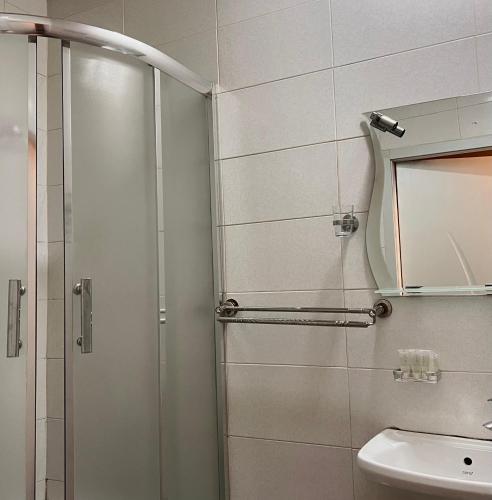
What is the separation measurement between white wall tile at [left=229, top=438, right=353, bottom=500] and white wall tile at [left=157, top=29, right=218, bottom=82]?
1451 mm

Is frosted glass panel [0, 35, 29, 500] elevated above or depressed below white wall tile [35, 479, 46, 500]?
above

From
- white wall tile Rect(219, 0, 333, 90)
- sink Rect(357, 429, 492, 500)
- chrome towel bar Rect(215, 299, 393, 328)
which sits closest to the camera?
sink Rect(357, 429, 492, 500)

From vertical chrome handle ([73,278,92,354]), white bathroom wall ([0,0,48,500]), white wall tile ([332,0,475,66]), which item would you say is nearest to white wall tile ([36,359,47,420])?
white bathroom wall ([0,0,48,500])

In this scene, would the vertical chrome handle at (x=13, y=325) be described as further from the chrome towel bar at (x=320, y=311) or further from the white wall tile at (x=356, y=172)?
the white wall tile at (x=356, y=172)

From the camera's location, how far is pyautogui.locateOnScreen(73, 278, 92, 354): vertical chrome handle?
157 centimetres

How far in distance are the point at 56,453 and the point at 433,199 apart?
53.6 inches

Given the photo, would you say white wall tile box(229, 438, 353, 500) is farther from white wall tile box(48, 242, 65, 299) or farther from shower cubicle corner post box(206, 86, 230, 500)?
white wall tile box(48, 242, 65, 299)

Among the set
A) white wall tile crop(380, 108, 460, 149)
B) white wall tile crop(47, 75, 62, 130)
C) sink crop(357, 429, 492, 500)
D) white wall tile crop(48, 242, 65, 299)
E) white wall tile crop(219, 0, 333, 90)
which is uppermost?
white wall tile crop(219, 0, 333, 90)

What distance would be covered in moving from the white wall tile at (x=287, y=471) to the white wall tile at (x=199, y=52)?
1.45 metres

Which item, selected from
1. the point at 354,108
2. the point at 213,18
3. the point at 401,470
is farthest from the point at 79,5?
the point at 401,470

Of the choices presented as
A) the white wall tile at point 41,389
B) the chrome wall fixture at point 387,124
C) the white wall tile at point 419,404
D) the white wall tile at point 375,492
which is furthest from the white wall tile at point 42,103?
the white wall tile at point 375,492

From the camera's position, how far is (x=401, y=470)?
4.58 ft

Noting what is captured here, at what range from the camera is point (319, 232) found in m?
1.89

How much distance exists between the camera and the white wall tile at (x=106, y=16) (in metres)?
2.39
